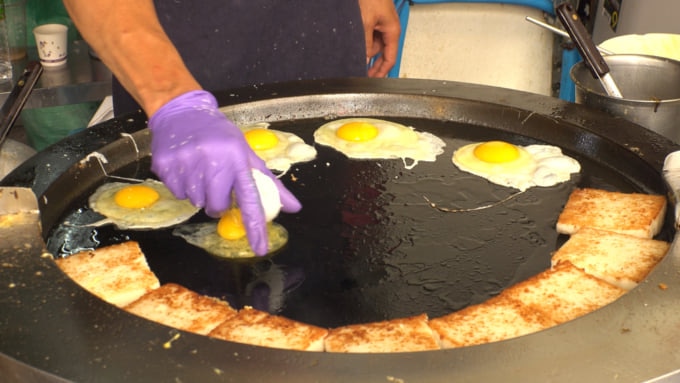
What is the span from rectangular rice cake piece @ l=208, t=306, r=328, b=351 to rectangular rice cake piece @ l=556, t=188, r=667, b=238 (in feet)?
3.57

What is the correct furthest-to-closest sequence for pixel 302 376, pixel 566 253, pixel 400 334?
pixel 566 253
pixel 400 334
pixel 302 376

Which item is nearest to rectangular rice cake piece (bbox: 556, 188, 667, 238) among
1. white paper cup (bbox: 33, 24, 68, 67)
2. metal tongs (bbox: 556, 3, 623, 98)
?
metal tongs (bbox: 556, 3, 623, 98)

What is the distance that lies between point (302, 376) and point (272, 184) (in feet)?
2.89

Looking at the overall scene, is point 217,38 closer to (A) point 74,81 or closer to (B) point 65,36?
(A) point 74,81

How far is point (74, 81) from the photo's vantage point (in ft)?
17.7

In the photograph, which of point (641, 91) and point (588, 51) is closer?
point (588, 51)

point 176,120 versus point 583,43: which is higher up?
point 583,43

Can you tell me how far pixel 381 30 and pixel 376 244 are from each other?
1.92 meters

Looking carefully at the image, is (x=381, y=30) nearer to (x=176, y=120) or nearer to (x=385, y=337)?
(x=176, y=120)

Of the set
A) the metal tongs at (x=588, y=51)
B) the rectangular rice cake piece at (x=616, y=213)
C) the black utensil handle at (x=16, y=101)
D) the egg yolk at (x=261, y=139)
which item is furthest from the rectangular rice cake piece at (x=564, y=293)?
the black utensil handle at (x=16, y=101)

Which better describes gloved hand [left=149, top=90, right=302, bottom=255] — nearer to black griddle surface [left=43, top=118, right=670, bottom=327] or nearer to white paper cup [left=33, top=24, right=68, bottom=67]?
black griddle surface [left=43, top=118, right=670, bottom=327]

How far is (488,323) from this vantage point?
2.05m

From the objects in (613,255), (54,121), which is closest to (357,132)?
(613,255)

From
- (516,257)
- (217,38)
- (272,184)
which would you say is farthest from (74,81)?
(516,257)
